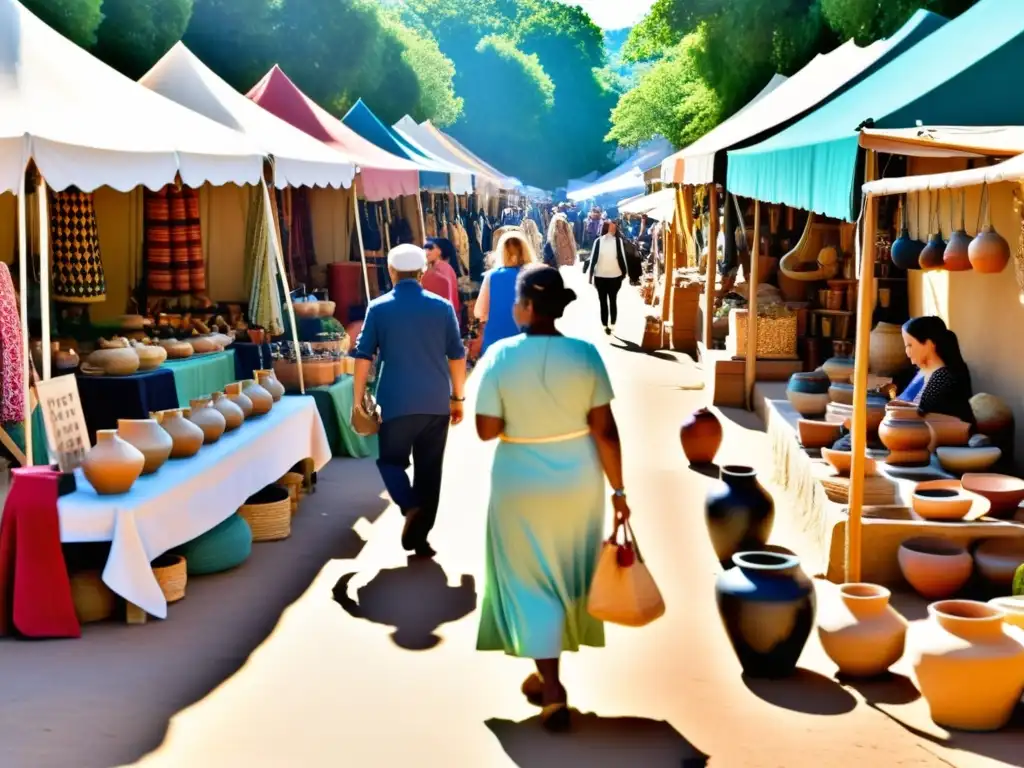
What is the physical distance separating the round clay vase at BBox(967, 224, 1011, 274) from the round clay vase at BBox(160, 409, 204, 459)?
3.99 metres

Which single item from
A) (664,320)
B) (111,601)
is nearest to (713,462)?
(111,601)

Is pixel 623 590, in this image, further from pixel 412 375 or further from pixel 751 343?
pixel 751 343

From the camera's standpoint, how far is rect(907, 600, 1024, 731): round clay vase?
4.43 meters

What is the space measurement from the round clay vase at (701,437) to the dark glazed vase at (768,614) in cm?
422

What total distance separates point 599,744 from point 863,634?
1.18 m

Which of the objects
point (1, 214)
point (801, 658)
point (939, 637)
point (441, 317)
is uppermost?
point (1, 214)

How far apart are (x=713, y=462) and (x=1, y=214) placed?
5.76 m

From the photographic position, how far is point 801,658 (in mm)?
5359

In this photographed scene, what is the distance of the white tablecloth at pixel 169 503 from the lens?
5.77 m

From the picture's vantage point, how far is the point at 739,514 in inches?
260

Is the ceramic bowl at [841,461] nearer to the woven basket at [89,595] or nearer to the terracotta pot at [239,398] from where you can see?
the terracotta pot at [239,398]

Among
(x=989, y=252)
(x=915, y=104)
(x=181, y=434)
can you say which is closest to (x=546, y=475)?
(x=989, y=252)

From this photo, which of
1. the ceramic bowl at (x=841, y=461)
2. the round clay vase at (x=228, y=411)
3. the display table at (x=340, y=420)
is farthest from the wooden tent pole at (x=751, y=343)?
the round clay vase at (x=228, y=411)

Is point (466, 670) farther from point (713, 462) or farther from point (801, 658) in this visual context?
point (713, 462)
